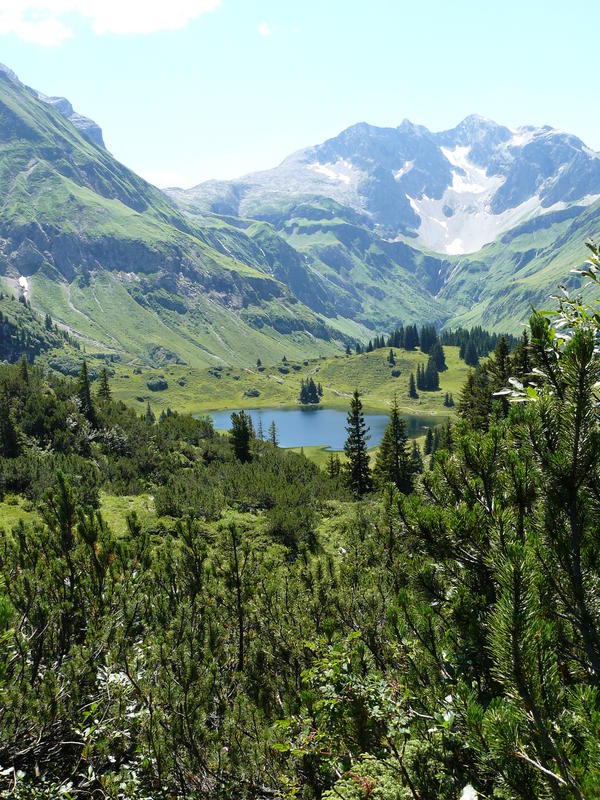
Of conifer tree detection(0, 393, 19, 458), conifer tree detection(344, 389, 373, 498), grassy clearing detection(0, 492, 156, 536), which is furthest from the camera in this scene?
conifer tree detection(344, 389, 373, 498)

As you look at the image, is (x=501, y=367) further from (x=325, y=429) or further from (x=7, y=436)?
(x=325, y=429)

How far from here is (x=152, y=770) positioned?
6629 millimetres

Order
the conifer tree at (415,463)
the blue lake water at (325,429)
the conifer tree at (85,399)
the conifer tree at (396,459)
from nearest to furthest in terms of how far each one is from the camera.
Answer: the conifer tree at (396,459) → the conifer tree at (415,463) → the conifer tree at (85,399) → the blue lake water at (325,429)

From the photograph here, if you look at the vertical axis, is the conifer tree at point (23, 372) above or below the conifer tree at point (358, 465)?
above

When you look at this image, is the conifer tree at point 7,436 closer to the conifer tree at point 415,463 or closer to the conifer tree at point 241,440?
the conifer tree at point 241,440

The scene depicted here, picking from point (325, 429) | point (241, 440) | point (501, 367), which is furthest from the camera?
point (325, 429)

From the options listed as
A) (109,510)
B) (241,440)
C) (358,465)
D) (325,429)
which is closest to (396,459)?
(358,465)

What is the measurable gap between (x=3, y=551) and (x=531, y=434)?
12.9 m

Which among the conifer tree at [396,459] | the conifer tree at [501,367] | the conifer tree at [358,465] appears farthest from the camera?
the conifer tree at [358,465]

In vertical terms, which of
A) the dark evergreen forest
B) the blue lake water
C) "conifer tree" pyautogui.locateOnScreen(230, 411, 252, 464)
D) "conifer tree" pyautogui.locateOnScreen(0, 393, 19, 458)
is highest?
the dark evergreen forest

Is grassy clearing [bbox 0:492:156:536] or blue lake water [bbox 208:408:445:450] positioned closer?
grassy clearing [bbox 0:492:156:536]

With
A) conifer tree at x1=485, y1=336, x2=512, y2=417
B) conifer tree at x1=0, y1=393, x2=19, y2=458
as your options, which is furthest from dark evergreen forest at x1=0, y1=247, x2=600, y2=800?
conifer tree at x1=485, y1=336, x2=512, y2=417

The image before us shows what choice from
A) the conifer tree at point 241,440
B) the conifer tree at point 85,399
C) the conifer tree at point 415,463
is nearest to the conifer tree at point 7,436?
the conifer tree at point 85,399

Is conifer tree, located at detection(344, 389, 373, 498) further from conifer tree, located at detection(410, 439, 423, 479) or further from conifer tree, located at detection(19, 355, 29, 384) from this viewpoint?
conifer tree, located at detection(19, 355, 29, 384)
